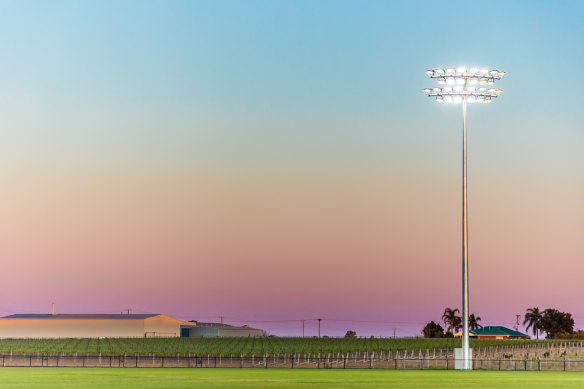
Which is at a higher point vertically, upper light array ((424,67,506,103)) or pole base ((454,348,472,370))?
upper light array ((424,67,506,103))

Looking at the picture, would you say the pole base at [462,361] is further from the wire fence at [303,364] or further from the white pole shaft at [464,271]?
the wire fence at [303,364]

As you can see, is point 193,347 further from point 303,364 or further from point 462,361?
point 462,361

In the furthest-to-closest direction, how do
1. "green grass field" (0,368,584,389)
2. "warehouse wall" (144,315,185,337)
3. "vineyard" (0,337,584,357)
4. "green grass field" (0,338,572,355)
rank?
"warehouse wall" (144,315,185,337)
"green grass field" (0,338,572,355)
"vineyard" (0,337,584,357)
"green grass field" (0,368,584,389)

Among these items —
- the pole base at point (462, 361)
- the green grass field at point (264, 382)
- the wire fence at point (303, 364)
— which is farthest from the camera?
the wire fence at point (303, 364)

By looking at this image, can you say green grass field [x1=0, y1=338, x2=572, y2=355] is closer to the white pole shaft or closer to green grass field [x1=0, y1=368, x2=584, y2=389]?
the white pole shaft

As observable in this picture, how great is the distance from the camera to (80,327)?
608 ft

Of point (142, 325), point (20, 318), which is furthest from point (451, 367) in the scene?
point (20, 318)

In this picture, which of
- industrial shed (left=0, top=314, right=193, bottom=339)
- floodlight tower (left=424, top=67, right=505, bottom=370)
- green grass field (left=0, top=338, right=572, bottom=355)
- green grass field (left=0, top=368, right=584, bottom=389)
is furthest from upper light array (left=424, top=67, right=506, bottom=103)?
industrial shed (left=0, top=314, right=193, bottom=339)

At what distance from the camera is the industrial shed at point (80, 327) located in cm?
18375

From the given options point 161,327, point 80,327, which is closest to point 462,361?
point 80,327

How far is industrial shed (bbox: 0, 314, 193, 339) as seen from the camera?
183750 mm

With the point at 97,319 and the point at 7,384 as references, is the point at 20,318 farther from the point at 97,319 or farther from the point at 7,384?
the point at 7,384

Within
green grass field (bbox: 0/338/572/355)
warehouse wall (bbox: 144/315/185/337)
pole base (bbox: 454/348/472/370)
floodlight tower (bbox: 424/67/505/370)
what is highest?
floodlight tower (bbox: 424/67/505/370)

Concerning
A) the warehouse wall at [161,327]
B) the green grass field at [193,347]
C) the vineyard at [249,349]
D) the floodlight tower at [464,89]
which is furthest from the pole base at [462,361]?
the warehouse wall at [161,327]
